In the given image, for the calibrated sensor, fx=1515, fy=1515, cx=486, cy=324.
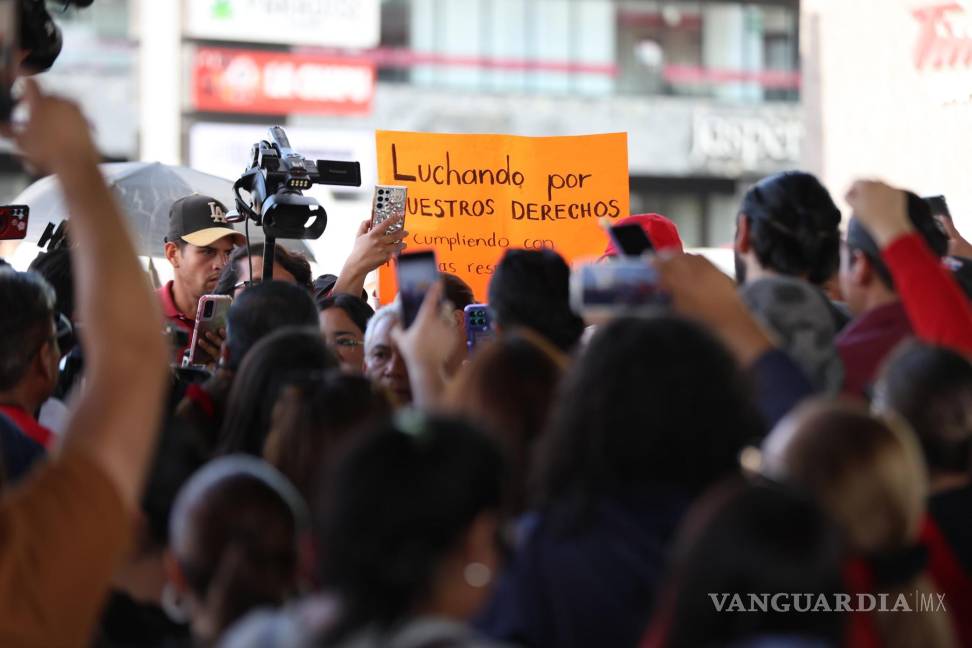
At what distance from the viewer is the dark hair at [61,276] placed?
482cm

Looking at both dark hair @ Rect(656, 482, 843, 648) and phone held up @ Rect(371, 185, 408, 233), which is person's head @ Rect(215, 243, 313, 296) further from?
dark hair @ Rect(656, 482, 843, 648)

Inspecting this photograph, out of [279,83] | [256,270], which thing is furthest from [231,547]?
[279,83]

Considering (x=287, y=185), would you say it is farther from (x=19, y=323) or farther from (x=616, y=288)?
(x=616, y=288)

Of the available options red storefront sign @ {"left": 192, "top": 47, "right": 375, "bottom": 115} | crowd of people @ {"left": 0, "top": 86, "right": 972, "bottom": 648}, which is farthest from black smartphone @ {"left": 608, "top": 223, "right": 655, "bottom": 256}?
red storefront sign @ {"left": 192, "top": 47, "right": 375, "bottom": 115}

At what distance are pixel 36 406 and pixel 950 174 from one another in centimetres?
746

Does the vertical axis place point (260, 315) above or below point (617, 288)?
below

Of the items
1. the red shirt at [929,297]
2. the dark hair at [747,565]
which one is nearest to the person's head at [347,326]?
the red shirt at [929,297]

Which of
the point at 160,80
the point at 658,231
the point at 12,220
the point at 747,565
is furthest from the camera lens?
the point at 160,80

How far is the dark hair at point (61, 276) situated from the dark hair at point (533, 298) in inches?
71.4

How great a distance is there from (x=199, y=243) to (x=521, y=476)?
375 cm

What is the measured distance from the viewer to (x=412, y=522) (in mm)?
1866

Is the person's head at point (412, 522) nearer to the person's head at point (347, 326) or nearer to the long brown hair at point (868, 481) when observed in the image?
the long brown hair at point (868, 481)

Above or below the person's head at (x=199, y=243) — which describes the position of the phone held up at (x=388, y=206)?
above

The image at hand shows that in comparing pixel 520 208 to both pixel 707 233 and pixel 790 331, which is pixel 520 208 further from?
pixel 707 233
